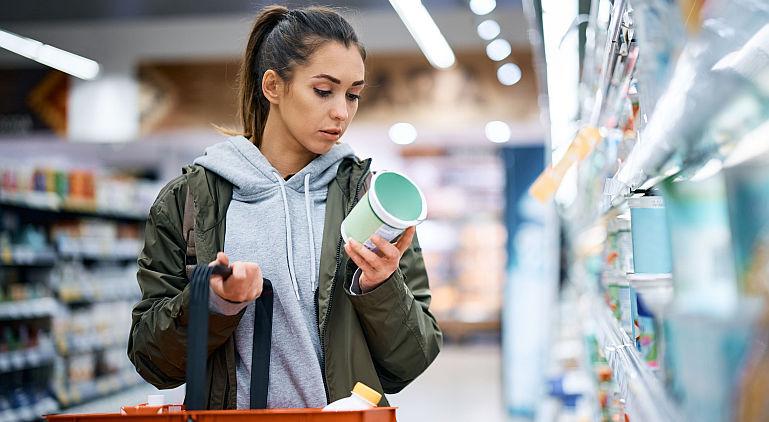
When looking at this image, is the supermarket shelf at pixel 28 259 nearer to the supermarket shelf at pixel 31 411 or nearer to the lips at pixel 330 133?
the supermarket shelf at pixel 31 411

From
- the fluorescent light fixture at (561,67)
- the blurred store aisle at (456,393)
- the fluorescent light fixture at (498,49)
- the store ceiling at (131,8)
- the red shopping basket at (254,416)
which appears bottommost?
the blurred store aisle at (456,393)

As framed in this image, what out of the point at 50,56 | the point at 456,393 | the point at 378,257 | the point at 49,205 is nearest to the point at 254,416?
the point at 378,257

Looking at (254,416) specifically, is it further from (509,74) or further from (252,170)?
(509,74)

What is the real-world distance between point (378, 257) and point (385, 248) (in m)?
0.03

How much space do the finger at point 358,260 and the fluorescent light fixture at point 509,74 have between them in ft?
25.6

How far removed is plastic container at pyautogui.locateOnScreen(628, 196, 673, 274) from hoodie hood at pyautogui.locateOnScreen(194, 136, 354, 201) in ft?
1.95

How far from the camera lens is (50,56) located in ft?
31.2

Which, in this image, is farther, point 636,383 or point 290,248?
point 290,248

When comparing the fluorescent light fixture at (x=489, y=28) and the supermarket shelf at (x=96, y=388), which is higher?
the fluorescent light fixture at (x=489, y=28)

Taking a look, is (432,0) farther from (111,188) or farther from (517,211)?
(111,188)

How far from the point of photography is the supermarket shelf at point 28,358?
5746 mm

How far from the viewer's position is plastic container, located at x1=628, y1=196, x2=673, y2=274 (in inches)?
54.7

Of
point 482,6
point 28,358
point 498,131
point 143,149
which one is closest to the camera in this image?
point 482,6

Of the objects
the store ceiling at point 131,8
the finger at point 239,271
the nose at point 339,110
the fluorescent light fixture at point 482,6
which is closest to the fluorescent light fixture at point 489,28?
the fluorescent light fixture at point 482,6
